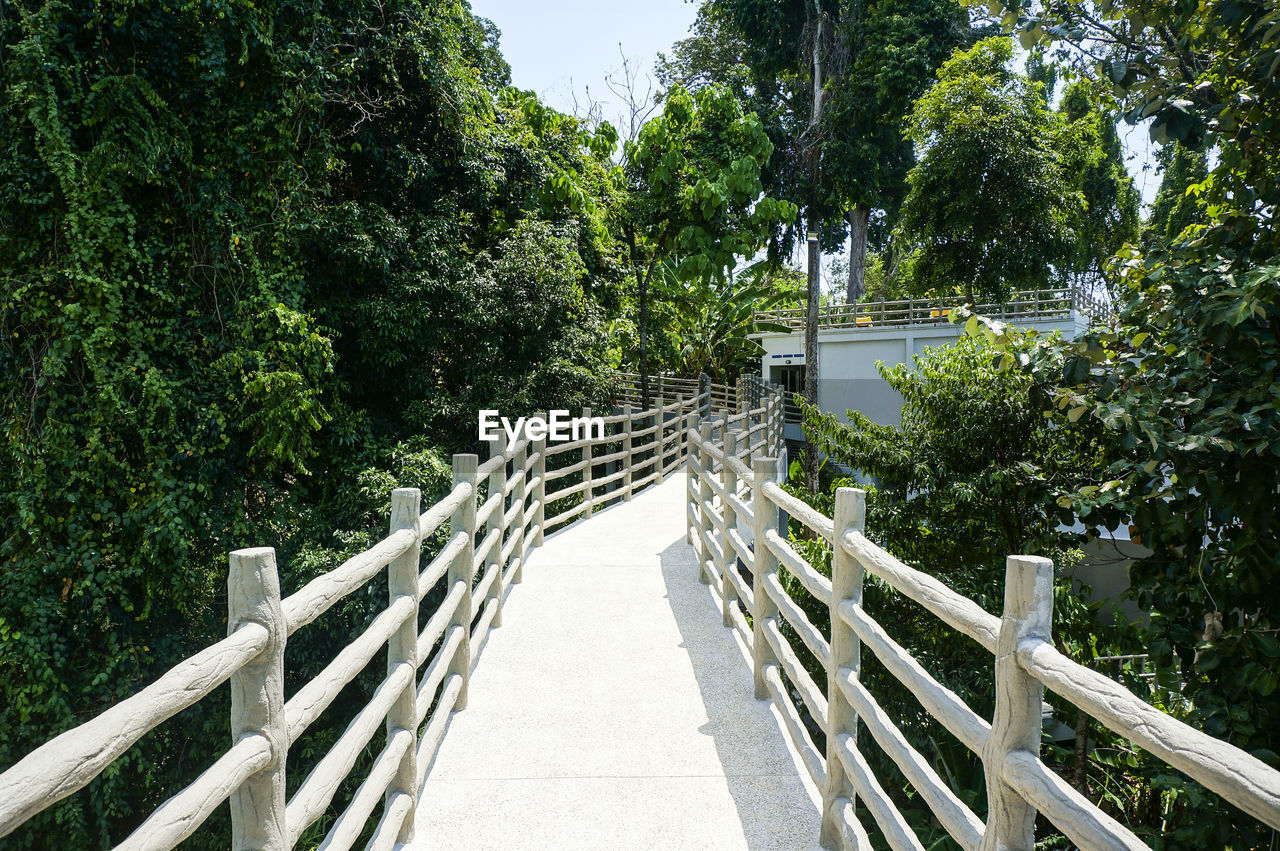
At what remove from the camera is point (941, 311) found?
24328mm

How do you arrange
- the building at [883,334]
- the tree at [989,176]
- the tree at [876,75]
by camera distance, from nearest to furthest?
the tree at [989,176]
the tree at [876,75]
the building at [883,334]

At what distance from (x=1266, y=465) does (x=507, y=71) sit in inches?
743

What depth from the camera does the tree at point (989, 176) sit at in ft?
57.3

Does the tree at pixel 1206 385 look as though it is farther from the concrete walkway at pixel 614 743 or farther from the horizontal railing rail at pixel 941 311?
the horizontal railing rail at pixel 941 311

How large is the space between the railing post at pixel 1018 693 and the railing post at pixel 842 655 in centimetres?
111

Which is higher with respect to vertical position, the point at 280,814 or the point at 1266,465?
the point at 1266,465

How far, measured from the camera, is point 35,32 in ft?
30.0

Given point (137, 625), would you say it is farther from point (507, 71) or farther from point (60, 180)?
point (507, 71)

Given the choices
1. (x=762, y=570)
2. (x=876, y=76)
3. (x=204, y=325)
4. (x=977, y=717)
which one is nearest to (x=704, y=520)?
(x=762, y=570)

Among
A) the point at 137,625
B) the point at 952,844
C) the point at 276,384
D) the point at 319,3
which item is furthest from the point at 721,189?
the point at 952,844

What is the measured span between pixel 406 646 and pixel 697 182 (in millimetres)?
15580

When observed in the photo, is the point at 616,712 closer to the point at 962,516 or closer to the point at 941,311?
the point at 962,516

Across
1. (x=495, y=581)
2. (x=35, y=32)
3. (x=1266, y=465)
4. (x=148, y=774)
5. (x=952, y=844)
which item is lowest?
(x=148, y=774)

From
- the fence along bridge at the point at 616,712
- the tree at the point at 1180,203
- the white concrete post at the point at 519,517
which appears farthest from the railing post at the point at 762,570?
the white concrete post at the point at 519,517
